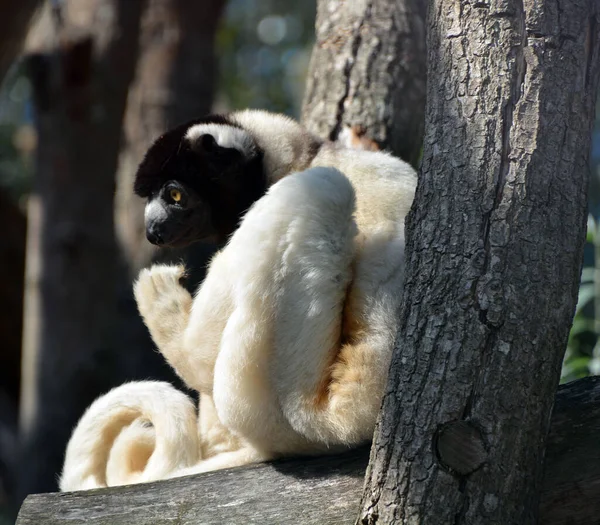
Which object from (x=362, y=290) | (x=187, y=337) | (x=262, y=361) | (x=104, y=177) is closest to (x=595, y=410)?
(x=362, y=290)

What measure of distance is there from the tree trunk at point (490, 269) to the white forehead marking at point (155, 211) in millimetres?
2029

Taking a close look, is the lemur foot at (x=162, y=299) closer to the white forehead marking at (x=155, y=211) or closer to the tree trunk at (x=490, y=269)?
the white forehead marking at (x=155, y=211)

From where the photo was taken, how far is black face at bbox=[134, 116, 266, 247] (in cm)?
481

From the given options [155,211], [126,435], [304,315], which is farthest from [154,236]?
[304,315]

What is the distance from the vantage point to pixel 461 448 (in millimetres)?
2936

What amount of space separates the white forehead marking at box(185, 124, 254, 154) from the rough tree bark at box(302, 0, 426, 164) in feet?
4.62

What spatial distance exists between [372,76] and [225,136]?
191cm

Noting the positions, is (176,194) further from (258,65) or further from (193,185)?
(258,65)

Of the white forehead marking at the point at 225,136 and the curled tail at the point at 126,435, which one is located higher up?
the white forehead marking at the point at 225,136

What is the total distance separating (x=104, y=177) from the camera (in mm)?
9133

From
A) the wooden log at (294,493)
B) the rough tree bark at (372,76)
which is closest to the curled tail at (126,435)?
the wooden log at (294,493)

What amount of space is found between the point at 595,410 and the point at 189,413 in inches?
87.1

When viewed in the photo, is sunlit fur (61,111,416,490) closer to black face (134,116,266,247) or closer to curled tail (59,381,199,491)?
curled tail (59,381,199,491)

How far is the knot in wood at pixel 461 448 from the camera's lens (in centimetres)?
293
